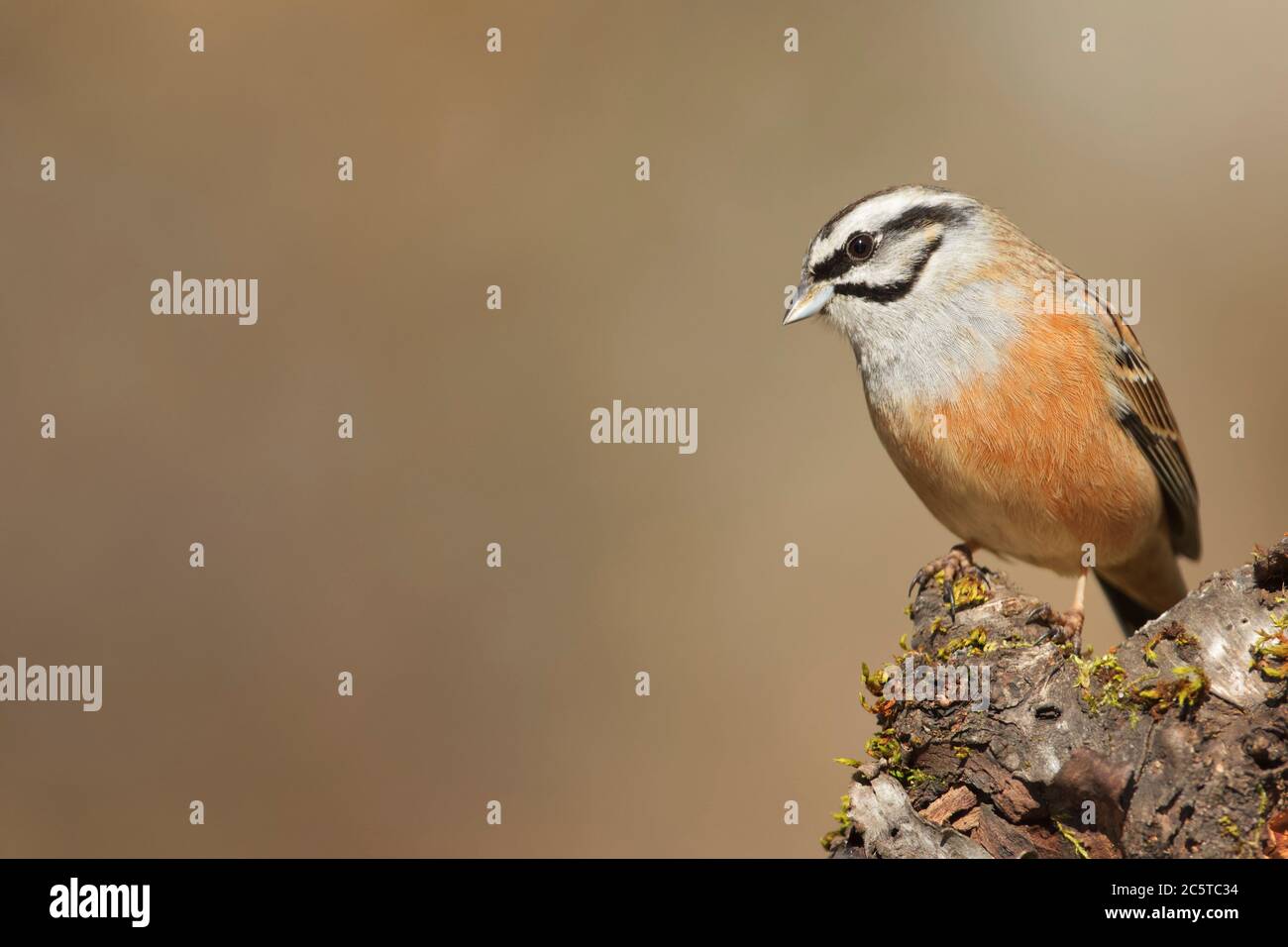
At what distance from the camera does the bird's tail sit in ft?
24.6

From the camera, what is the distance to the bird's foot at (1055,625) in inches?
194

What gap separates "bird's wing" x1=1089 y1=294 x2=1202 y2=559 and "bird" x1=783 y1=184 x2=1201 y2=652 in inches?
0.6

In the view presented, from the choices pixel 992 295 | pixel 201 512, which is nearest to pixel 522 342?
pixel 201 512

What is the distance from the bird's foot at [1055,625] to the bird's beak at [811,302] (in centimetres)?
215

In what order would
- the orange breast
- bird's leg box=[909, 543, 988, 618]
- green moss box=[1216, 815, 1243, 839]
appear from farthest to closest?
bird's leg box=[909, 543, 988, 618] < the orange breast < green moss box=[1216, 815, 1243, 839]

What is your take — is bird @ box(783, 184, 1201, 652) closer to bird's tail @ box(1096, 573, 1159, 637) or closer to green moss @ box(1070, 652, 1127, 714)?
bird's tail @ box(1096, 573, 1159, 637)

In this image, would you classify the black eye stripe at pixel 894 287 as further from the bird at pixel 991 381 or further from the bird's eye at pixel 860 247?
the bird's eye at pixel 860 247

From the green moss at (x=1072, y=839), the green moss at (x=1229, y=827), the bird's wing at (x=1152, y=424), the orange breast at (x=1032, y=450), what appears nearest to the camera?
the green moss at (x=1229, y=827)

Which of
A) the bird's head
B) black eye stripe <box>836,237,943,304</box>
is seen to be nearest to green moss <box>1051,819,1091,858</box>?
the bird's head

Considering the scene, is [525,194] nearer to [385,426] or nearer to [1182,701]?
[385,426]

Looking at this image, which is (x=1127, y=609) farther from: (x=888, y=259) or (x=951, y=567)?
(x=888, y=259)

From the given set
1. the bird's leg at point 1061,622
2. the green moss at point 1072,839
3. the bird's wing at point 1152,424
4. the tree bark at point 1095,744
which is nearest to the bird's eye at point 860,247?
the bird's wing at point 1152,424

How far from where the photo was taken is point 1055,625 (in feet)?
16.8

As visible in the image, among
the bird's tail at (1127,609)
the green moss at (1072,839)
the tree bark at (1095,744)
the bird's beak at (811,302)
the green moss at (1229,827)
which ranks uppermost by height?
the bird's beak at (811,302)
